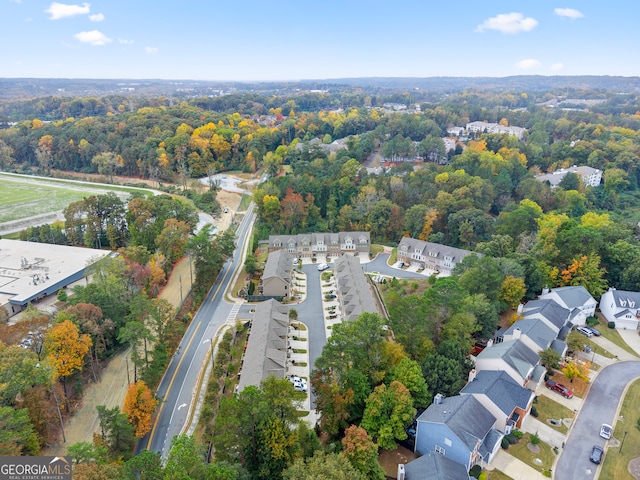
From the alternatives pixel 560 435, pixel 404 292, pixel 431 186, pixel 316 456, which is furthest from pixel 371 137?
pixel 316 456

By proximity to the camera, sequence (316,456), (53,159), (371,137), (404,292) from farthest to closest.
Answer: (53,159), (371,137), (404,292), (316,456)

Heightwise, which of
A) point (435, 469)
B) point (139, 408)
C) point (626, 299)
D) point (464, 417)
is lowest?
point (435, 469)

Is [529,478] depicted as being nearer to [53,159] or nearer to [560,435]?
[560,435]

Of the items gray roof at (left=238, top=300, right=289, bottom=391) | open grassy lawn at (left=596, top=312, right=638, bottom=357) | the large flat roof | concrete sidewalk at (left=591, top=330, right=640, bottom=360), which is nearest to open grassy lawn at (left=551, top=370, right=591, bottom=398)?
concrete sidewalk at (left=591, top=330, right=640, bottom=360)

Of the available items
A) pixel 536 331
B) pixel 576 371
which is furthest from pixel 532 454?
pixel 536 331

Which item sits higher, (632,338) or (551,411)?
(632,338)

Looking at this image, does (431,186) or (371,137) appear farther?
(371,137)

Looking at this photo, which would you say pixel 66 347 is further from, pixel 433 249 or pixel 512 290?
pixel 433 249
